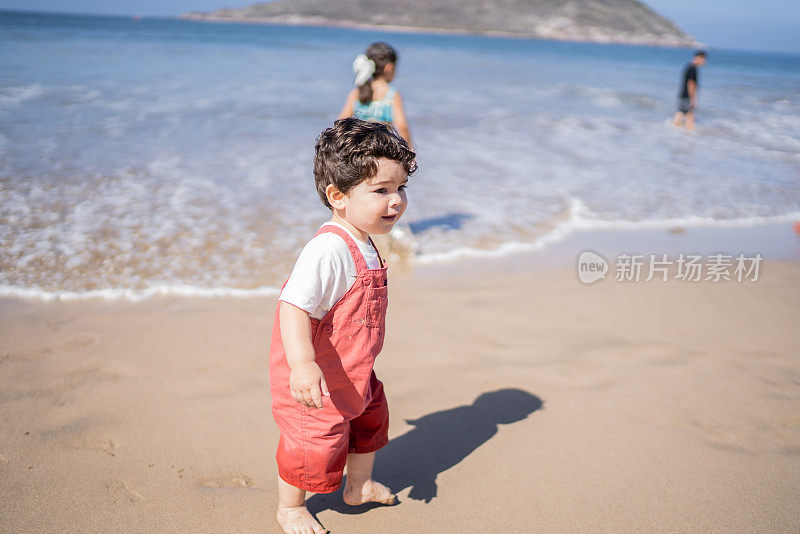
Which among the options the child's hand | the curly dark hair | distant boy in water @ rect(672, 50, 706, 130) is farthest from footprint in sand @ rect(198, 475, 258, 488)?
distant boy in water @ rect(672, 50, 706, 130)

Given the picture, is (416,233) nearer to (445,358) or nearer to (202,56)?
(445,358)

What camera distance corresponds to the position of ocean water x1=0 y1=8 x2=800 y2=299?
4418mm

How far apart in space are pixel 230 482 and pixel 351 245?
1128mm

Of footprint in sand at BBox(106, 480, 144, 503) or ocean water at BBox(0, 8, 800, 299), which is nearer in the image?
footprint in sand at BBox(106, 480, 144, 503)

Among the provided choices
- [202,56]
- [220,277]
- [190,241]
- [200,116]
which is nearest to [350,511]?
[220,277]

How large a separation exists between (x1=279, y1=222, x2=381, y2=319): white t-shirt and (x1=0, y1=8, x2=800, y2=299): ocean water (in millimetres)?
2413

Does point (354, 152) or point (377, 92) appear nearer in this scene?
point (354, 152)

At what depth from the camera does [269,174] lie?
6871 millimetres

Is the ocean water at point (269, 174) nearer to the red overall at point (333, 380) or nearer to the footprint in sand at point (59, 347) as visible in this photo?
the footprint in sand at point (59, 347)

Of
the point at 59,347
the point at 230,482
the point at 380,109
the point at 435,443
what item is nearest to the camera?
the point at 230,482

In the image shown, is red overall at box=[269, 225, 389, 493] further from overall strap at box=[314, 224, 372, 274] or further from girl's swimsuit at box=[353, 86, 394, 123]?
girl's swimsuit at box=[353, 86, 394, 123]

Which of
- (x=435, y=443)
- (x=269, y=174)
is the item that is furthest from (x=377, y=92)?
(x=435, y=443)

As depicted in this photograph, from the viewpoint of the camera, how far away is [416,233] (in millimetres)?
5254

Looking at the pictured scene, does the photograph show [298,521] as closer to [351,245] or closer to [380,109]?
[351,245]
